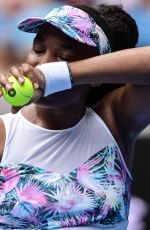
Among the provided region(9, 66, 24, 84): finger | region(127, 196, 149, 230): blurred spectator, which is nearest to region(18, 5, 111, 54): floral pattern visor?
A: region(9, 66, 24, 84): finger

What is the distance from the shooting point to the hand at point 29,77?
91 centimetres

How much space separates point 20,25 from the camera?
1203 millimetres

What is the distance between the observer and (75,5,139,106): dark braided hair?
1.26 meters

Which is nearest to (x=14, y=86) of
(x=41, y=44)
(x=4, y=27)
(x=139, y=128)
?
(x=41, y=44)

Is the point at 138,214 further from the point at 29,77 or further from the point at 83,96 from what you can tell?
the point at 29,77

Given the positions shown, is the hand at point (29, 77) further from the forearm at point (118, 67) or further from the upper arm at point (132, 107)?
the upper arm at point (132, 107)

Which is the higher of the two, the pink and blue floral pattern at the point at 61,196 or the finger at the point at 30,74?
the finger at the point at 30,74

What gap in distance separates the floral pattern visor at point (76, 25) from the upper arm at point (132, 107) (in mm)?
104

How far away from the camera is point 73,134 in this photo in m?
1.20

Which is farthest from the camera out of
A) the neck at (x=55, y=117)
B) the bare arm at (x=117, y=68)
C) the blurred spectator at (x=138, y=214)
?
the blurred spectator at (x=138, y=214)

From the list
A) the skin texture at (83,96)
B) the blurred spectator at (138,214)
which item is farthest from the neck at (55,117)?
the blurred spectator at (138,214)

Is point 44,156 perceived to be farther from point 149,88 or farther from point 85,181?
point 149,88

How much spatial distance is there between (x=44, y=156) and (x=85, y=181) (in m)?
0.11

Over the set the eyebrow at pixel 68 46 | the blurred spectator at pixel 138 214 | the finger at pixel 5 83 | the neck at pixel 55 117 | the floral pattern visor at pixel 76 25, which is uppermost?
the floral pattern visor at pixel 76 25
